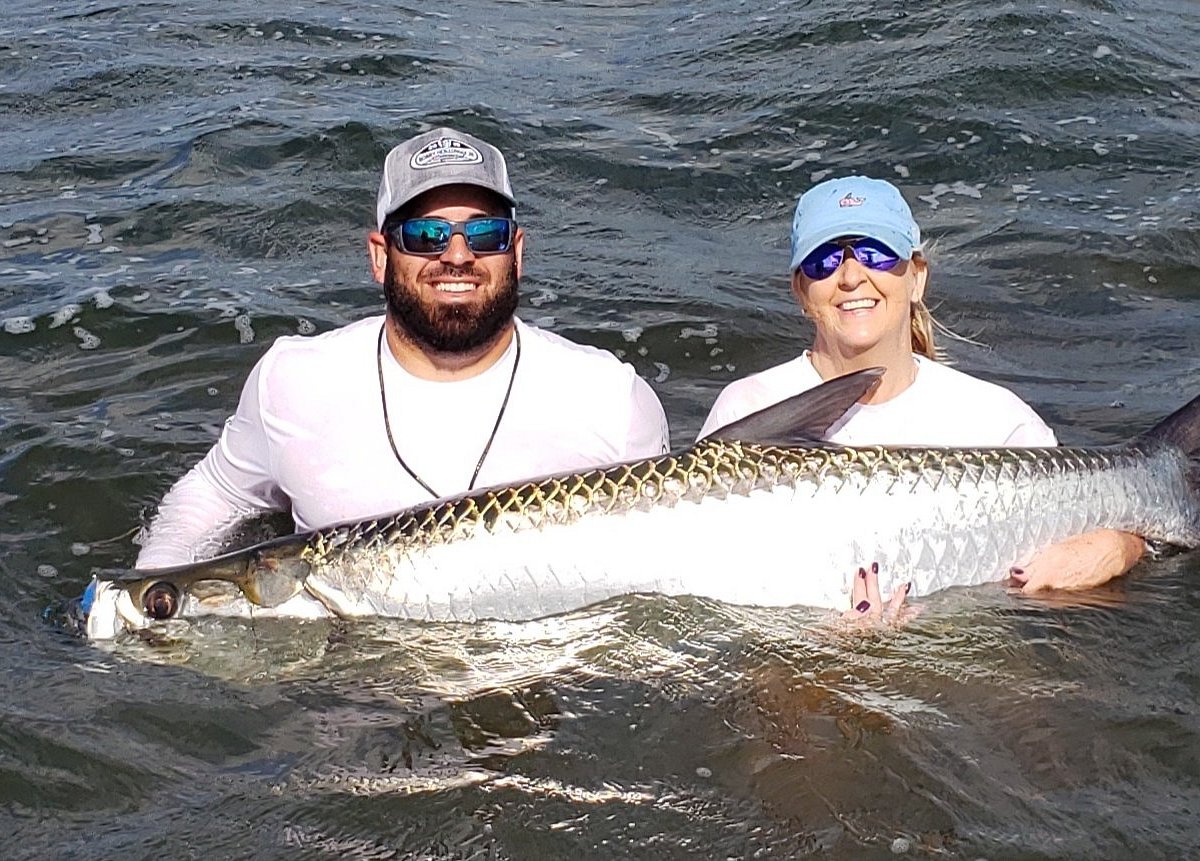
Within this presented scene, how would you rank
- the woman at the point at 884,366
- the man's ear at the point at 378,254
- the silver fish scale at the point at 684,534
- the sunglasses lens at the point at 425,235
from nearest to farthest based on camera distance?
the silver fish scale at the point at 684,534, the woman at the point at 884,366, the sunglasses lens at the point at 425,235, the man's ear at the point at 378,254

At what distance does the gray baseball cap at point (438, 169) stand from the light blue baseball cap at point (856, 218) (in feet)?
3.15

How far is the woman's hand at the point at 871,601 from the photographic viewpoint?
15.2ft

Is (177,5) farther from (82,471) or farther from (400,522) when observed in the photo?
(400,522)

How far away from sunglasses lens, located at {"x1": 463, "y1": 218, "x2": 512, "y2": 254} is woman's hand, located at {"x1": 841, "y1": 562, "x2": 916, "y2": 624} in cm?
155

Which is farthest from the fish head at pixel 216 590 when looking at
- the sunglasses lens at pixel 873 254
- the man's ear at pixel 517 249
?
the sunglasses lens at pixel 873 254

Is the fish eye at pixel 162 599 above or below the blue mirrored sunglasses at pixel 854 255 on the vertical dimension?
below

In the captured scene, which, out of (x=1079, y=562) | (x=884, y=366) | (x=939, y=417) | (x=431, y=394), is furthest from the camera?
(x=431, y=394)

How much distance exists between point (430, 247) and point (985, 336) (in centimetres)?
405

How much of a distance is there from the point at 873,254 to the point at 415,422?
5.25 ft

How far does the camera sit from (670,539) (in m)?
4.61

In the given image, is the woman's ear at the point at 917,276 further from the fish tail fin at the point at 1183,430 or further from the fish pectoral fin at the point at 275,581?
the fish pectoral fin at the point at 275,581

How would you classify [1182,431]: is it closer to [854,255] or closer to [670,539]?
[854,255]

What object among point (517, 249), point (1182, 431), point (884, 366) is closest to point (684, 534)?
point (884, 366)

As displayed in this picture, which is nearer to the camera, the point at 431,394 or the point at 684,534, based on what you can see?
the point at 684,534
